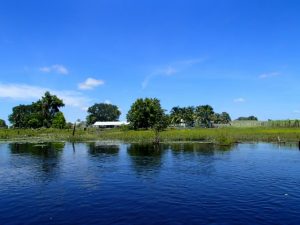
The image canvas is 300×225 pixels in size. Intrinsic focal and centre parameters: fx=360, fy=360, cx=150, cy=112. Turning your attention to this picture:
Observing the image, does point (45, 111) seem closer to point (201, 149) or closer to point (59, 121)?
point (59, 121)

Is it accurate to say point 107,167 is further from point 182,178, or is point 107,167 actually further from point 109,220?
point 109,220

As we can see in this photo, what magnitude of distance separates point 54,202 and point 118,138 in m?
79.6

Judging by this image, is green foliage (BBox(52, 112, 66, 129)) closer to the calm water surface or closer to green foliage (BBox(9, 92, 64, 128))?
green foliage (BBox(9, 92, 64, 128))

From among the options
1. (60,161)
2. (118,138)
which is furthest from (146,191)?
(118,138)

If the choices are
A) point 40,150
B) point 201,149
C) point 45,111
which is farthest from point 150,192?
point 45,111

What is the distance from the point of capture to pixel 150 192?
1356 inches

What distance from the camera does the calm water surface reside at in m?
26.3

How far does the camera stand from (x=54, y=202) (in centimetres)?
3075

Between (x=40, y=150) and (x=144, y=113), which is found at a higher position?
(x=144, y=113)

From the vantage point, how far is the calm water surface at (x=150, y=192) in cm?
2628

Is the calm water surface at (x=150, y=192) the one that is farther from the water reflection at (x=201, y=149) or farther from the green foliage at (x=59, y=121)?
the green foliage at (x=59, y=121)

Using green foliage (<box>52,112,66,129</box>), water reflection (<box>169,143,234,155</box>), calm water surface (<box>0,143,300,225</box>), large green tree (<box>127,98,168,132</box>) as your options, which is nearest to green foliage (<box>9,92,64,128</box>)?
green foliage (<box>52,112,66,129</box>)

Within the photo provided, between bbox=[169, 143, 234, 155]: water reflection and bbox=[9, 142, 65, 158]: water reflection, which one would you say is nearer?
bbox=[9, 142, 65, 158]: water reflection

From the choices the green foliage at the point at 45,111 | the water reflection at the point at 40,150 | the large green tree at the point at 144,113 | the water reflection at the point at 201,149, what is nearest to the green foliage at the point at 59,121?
the green foliage at the point at 45,111
